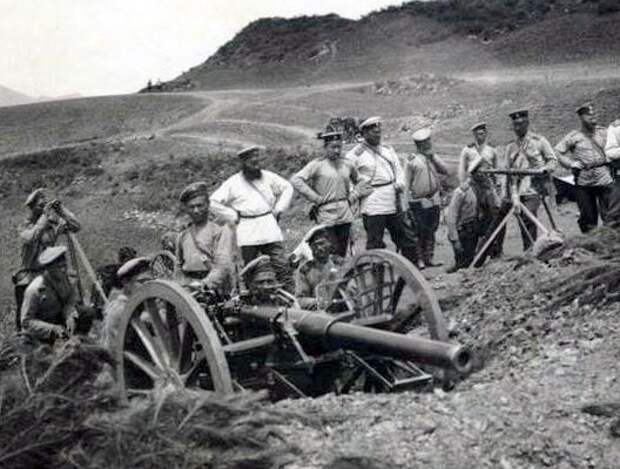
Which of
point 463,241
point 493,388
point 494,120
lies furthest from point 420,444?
point 494,120

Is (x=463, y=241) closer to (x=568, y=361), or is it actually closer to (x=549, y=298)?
(x=549, y=298)

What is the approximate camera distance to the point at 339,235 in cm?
848

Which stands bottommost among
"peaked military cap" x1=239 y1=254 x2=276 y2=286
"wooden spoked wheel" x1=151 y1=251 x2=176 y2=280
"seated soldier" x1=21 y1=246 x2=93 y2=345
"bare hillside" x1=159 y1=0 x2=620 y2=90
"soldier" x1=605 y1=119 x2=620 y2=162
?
"wooden spoked wheel" x1=151 y1=251 x2=176 y2=280

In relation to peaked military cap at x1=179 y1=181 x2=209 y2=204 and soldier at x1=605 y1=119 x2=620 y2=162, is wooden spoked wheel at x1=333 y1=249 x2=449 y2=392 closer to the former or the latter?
peaked military cap at x1=179 y1=181 x2=209 y2=204

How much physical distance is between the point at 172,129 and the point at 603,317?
28933mm

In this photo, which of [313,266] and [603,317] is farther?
[313,266]

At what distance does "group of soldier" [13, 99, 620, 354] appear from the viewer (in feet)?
21.2

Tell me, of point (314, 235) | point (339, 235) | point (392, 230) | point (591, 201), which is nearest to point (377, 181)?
point (392, 230)

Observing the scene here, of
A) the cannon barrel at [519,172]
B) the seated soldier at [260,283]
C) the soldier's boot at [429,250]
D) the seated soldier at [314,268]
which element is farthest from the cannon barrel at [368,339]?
the soldier's boot at [429,250]

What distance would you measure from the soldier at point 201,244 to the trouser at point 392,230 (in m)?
2.76

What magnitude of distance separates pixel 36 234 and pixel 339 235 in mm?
2957

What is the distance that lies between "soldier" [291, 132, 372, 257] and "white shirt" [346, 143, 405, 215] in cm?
29

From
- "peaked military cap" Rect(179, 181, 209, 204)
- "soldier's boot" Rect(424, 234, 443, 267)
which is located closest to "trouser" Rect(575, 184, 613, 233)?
"soldier's boot" Rect(424, 234, 443, 267)

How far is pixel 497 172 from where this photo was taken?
8.34 m
